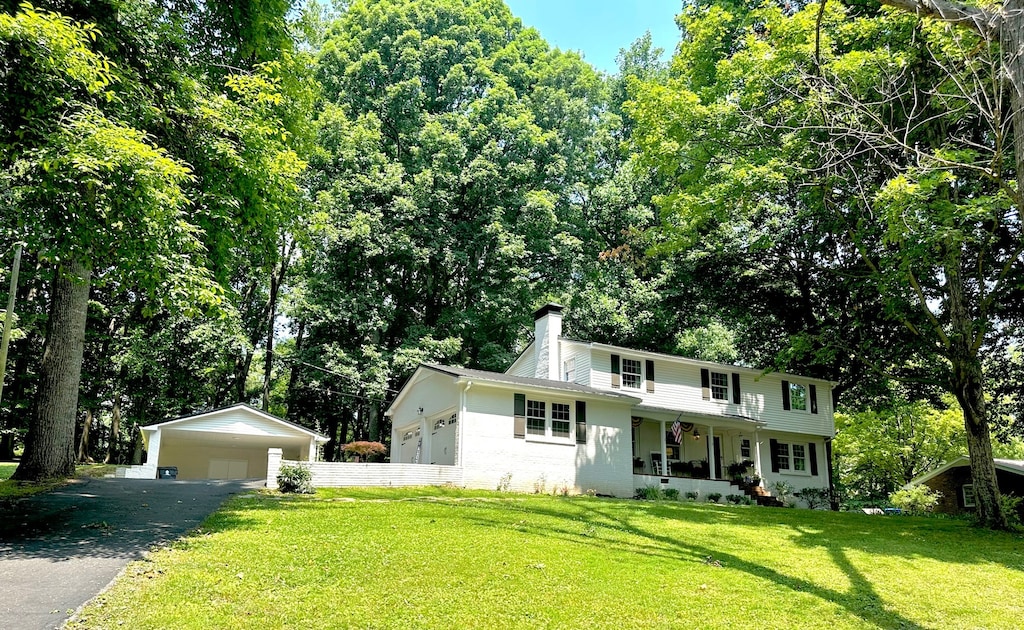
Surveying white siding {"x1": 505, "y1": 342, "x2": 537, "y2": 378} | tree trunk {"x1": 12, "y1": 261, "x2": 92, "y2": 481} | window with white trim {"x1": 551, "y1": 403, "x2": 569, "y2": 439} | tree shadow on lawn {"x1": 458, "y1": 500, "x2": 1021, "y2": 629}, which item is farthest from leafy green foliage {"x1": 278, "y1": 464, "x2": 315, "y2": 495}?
white siding {"x1": 505, "y1": 342, "x2": 537, "y2": 378}

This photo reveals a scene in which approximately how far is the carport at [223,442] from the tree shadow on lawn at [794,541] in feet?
43.9

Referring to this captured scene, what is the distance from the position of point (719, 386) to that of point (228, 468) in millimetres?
22365

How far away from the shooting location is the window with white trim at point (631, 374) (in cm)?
2486

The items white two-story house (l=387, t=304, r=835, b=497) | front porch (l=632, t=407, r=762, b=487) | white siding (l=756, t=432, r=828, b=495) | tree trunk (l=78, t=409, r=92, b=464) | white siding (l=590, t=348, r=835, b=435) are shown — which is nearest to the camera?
white two-story house (l=387, t=304, r=835, b=497)

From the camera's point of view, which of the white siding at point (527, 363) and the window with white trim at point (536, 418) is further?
the white siding at point (527, 363)

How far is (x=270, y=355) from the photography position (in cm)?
3272

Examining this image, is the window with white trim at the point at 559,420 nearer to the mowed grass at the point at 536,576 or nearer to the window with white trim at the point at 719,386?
the window with white trim at the point at 719,386

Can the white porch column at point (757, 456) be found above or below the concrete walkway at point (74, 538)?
above

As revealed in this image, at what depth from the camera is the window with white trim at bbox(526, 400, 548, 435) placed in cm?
2089

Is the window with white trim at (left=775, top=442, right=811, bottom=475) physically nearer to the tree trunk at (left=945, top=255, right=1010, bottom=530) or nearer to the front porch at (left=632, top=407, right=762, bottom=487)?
the front porch at (left=632, top=407, right=762, bottom=487)

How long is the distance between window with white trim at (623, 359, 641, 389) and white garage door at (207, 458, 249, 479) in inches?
728

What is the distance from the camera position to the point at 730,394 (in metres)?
26.9

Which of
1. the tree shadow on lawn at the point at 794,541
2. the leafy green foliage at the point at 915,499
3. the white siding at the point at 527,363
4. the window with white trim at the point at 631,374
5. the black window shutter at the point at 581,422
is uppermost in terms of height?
the white siding at the point at 527,363

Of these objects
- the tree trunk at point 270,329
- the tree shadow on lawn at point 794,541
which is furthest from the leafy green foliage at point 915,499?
the tree trunk at point 270,329
